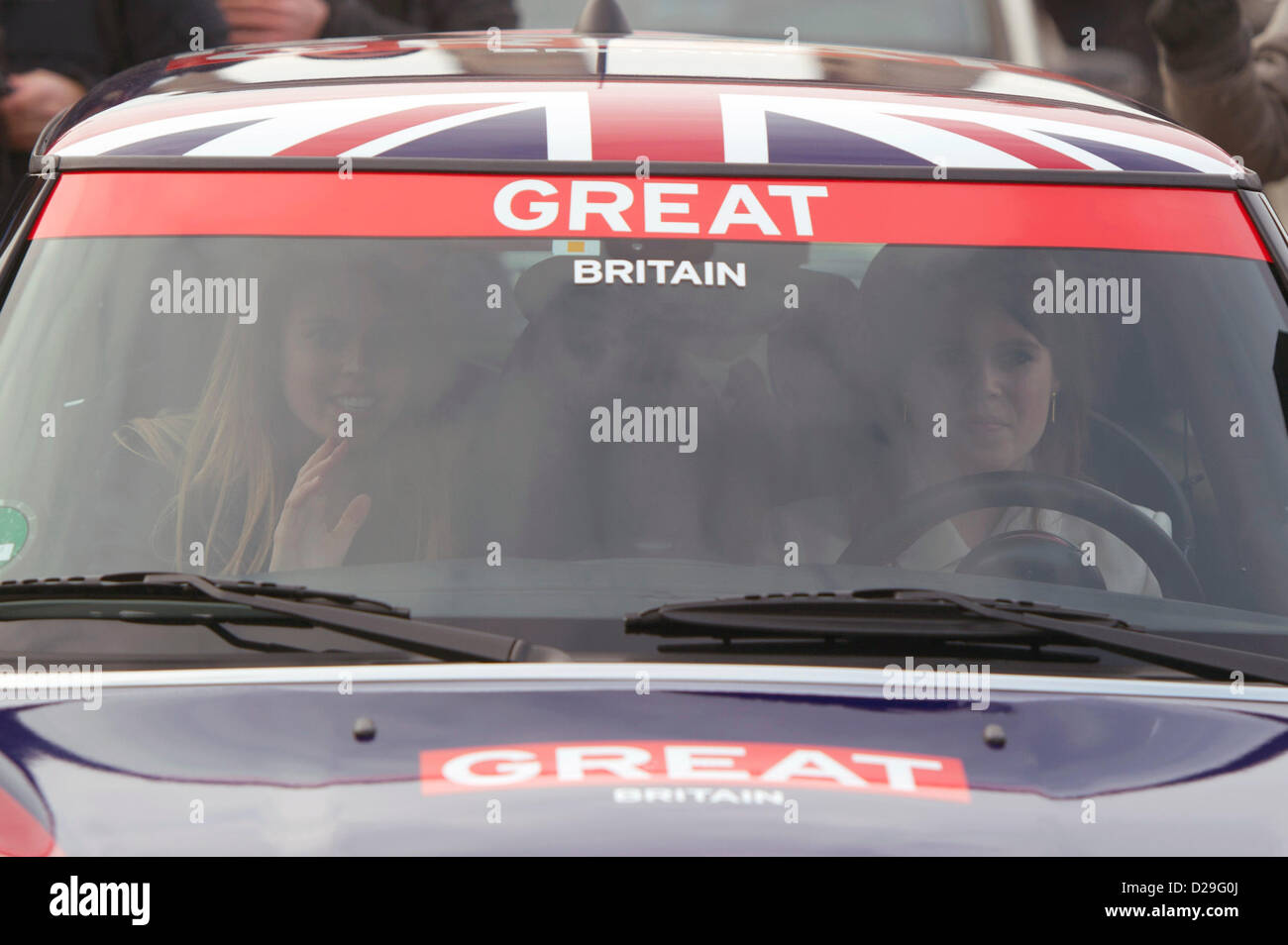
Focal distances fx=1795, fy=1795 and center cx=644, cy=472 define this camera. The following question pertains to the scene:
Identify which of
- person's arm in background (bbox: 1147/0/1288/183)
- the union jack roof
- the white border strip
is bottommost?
the white border strip

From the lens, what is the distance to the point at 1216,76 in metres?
6.12

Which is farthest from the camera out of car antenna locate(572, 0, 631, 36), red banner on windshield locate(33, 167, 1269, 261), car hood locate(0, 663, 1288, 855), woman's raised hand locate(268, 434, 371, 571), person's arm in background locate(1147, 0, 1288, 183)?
person's arm in background locate(1147, 0, 1288, 183)

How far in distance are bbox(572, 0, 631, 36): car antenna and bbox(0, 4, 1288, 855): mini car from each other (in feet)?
2.32

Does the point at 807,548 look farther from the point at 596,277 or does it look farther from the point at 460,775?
the point at 460,775

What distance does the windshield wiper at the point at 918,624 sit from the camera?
2064mm

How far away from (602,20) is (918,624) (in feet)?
5.43

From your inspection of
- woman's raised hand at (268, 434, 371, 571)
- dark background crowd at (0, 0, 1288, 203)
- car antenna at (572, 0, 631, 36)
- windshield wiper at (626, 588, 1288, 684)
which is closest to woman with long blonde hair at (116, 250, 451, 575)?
woman's raised hand at (268, 434, 371, 571)

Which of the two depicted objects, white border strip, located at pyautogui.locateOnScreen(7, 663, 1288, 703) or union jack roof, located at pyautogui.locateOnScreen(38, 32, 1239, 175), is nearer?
white border strip, located at pyautogui.locateOnScreen(7, 663, 1288, 703)

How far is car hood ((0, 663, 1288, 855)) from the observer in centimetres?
171

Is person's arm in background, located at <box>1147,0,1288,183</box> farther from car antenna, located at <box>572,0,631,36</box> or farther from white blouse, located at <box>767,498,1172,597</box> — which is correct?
white blouse, located at <box>767,498,1172,597</box>

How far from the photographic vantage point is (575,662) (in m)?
2.02

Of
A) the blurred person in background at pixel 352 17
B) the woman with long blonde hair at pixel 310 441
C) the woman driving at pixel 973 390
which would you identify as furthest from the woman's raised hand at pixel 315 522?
the blurred person in background at pixel 352 17

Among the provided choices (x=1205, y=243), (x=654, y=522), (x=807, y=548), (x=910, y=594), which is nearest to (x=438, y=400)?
(x=654, y=522)

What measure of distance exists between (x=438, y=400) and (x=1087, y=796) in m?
0.96
